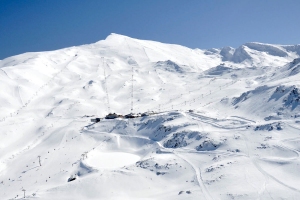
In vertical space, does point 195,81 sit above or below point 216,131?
above

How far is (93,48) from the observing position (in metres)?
166

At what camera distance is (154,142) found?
43.2 meters

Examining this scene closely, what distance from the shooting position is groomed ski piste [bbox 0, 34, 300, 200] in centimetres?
2837

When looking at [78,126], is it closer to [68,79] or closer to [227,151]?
[227,151]

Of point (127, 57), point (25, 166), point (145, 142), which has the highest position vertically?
point (127, 57)

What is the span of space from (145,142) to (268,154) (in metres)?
19.6

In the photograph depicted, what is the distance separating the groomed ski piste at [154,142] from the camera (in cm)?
2837

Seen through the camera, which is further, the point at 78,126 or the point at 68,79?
the point at 68,79

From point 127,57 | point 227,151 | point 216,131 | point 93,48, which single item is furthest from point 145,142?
point 93,48

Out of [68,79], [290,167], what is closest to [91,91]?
[68,79]

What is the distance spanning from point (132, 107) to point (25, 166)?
1389 inches

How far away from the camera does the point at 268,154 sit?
→ 30750mm

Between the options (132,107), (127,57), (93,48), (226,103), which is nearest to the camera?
(226,103)

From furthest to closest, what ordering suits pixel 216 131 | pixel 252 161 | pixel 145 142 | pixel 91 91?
pixel 91 91
pixel 145 142
pixel 216 131
pixel 252 161
